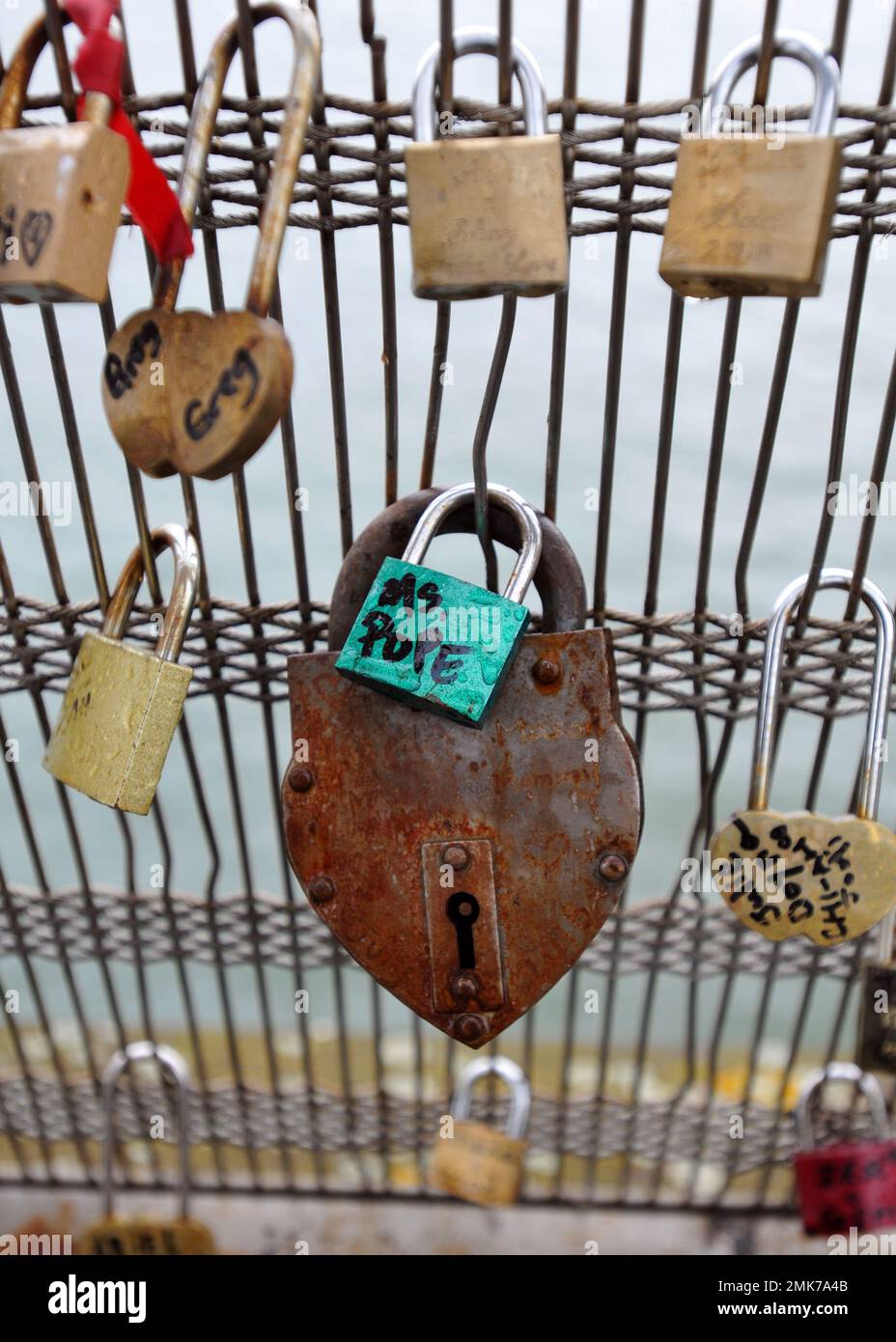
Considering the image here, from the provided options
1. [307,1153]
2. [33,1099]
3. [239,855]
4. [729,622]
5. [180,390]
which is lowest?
[307,1153]

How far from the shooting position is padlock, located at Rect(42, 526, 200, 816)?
0.89 meters

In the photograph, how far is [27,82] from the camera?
86 centimetres

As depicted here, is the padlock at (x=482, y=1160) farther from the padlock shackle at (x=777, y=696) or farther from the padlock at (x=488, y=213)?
the padlock at (x=488, y=213)

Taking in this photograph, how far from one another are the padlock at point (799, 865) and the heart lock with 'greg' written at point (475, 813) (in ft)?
0.36

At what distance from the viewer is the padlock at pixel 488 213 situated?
782 millimetres

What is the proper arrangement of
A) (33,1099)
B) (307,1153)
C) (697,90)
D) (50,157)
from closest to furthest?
(50,157)
(697,90)
(33,1099)
(307,1153)

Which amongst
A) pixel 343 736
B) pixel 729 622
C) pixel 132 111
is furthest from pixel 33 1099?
pixel 132 111

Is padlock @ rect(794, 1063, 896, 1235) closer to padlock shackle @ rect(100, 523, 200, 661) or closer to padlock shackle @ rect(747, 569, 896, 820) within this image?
padlock shackle @ rect(747, 569, 896, 820)

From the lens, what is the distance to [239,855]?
1.39m

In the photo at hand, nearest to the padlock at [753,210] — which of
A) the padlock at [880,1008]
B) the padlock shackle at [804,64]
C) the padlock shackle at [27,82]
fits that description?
the padlock shackle at [804,64]

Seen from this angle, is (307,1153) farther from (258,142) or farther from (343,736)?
(258,142)

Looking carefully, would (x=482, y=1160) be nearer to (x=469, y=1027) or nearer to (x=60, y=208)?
(x=469, y=1027)

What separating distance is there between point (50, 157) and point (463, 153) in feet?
0.77

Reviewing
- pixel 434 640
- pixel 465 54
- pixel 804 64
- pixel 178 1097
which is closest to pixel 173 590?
pixel 434 640
